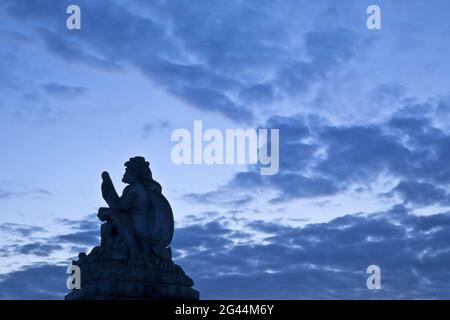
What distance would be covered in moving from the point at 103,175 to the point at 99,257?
10.8 feet

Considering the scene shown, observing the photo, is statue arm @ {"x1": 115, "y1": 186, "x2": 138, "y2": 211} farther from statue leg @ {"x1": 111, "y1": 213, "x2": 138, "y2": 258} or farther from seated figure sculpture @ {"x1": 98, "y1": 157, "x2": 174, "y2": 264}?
statue leg @ {"x1": 111, "y1": 213, "x2": 138, "y2": 258}

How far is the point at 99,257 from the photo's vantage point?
30.4 metres

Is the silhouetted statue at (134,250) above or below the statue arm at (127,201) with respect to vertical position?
below

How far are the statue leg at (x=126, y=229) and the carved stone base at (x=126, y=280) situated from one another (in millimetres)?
448

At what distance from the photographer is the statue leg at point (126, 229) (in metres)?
30.4

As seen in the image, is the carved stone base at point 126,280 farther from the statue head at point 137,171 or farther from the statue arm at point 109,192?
the statue head at point 137,171

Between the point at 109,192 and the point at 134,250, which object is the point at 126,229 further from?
the point at 109,192

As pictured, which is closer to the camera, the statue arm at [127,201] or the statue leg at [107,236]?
the statue leg at [107,236]

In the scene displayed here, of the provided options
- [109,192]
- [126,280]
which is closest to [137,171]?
[109,192]

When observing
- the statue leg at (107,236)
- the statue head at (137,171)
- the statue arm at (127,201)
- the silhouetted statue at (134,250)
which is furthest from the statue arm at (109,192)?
the statue leg at (107,236)

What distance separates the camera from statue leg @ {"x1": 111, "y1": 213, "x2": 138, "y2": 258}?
99.7 feet

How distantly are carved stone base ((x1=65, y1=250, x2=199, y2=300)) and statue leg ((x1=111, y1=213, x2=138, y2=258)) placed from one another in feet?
1.47

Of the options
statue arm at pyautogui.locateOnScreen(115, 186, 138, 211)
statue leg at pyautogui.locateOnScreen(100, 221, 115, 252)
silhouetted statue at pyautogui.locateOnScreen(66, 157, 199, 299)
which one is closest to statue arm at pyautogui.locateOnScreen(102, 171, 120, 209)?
silhouetted statue at pyautogui.locateOnScreen(66, 157, 199, 299)
